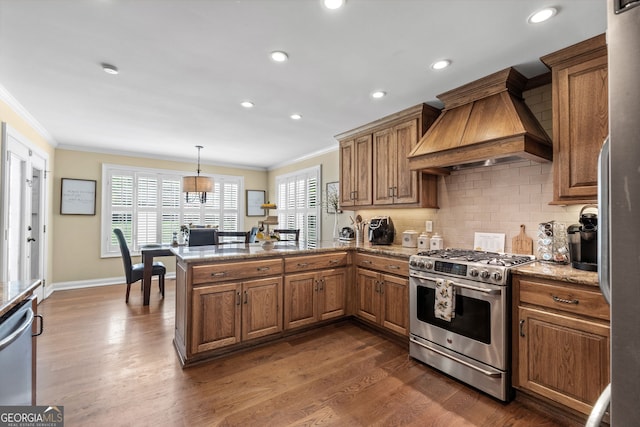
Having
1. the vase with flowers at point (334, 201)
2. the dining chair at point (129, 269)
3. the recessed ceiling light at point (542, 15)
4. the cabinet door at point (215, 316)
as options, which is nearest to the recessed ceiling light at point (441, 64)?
the recessed ceiling light at point (542, 15)

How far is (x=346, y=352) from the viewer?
108 inches

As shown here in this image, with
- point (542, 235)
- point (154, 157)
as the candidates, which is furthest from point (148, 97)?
point (542, 235)

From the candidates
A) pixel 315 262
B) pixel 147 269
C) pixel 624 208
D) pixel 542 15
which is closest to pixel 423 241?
pixel 315 262

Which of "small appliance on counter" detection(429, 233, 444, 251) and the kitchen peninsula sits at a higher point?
"small appliance on counter" detection(429, 233, 444, 251)

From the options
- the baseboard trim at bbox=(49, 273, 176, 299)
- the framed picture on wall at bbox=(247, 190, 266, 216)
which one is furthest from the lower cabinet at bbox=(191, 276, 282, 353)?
the framed picture on wall at bbox=(247, 190, 266, 216)

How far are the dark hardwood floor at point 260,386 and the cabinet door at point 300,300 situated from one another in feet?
0.61

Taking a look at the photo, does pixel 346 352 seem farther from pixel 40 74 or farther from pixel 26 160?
pixel 26 160

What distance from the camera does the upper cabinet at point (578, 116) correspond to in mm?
1995

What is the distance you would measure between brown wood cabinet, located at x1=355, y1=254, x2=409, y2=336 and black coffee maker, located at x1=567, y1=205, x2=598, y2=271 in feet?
4.11

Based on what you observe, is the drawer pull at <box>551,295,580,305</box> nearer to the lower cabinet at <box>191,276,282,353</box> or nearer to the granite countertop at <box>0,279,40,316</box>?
the lower cabinet at <box>191,276,282,353</box>

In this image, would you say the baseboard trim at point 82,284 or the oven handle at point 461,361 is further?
the baseboard trim at point 82,284

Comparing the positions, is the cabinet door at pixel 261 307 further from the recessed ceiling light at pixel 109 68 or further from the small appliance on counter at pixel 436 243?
the recessed ceiling light at pixel 109 68

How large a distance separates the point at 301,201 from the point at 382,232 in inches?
102

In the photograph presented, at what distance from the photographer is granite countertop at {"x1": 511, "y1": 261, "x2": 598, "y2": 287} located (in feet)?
5.72
